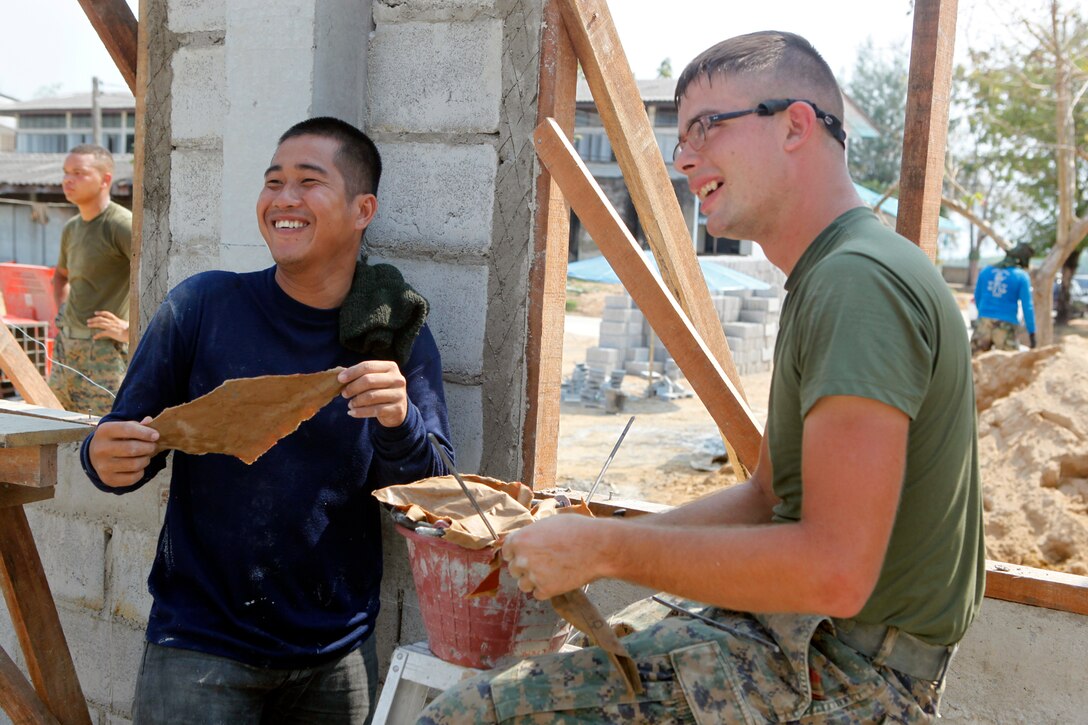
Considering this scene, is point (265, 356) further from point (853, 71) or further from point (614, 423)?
point (853, 71)

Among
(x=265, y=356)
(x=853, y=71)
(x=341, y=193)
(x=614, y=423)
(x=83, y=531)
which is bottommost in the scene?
(x=614, y=423)

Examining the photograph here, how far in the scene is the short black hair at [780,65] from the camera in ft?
5.66

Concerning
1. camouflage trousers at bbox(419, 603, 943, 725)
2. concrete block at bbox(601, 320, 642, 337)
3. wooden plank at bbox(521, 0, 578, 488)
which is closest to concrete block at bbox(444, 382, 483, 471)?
wooden plank at bbox(521, 0, 578, 488)

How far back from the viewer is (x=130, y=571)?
10.9 feet

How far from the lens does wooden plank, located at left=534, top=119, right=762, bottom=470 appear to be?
2525 mm

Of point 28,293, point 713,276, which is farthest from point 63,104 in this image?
point 713,276

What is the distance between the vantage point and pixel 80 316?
6.50 m

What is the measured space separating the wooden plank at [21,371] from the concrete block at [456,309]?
6.56ft

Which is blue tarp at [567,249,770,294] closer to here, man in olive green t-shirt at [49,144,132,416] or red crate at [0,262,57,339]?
red crate at [0,262,57,339]

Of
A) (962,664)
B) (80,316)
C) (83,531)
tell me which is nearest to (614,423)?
(80,316)

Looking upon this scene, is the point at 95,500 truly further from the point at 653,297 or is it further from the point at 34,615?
the point at 653,297

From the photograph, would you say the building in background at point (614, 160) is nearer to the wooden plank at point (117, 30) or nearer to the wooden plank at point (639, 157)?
the wooden plank at point (117, 30)

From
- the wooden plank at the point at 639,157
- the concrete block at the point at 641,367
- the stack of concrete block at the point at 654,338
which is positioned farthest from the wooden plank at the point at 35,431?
the concrete block at the point at 641,367

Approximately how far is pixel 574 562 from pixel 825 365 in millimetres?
512
